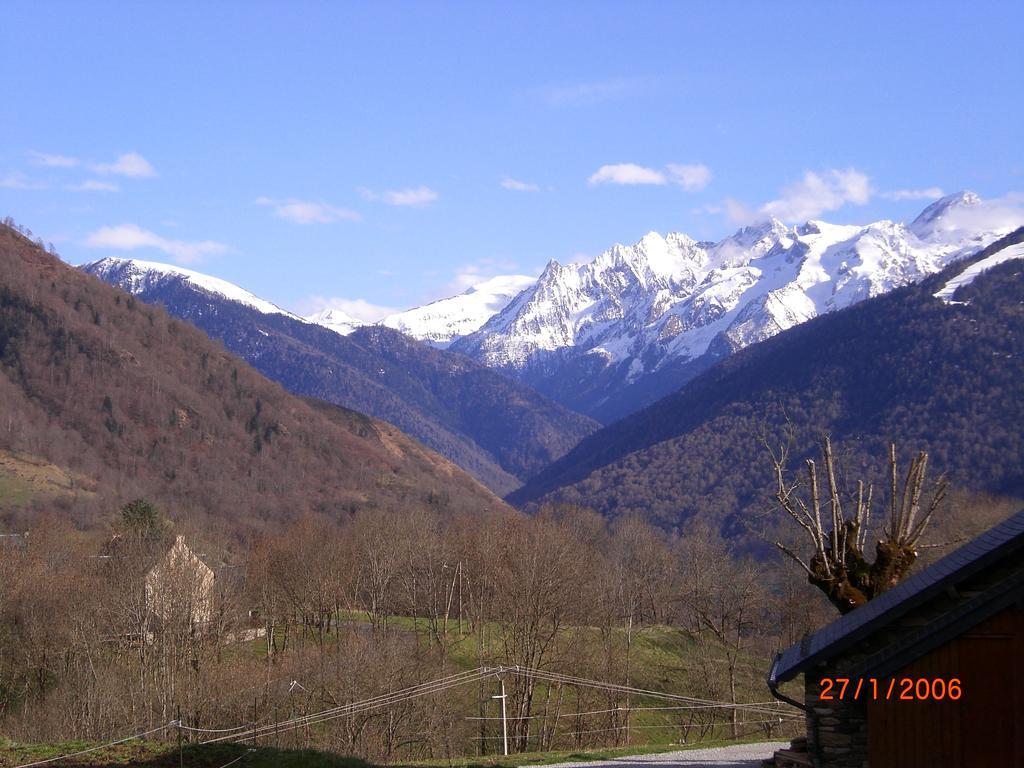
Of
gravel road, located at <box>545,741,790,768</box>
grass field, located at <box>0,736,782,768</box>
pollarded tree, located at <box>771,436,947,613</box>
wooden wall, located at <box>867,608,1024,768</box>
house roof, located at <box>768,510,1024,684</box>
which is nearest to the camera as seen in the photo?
wooden wall, located at <box>867,608,1024,768</box>

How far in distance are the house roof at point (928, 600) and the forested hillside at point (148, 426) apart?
121028mm

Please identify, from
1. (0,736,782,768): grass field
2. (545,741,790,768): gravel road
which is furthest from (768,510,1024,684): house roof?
(0,736,782,768): grass field

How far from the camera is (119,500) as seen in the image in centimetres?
13038

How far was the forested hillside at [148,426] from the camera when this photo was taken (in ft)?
483

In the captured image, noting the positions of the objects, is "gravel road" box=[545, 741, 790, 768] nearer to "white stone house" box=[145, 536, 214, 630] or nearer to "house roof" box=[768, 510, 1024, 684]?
"house roof" box=[768, 510, 1024, 684]

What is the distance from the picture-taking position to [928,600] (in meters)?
15.0

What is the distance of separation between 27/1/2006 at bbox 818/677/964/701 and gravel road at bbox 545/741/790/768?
1137cm

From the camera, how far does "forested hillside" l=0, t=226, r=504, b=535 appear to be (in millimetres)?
147125

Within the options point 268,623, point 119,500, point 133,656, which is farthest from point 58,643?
point 119,500

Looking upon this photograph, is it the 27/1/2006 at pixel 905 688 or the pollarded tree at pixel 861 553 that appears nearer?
the 27/1/2006 at pixel 905 688

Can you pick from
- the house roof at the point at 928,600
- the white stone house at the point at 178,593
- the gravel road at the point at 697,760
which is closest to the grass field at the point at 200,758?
the gravel road at the point at 697,760

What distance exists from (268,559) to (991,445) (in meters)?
119

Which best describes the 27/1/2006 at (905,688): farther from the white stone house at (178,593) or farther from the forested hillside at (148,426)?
the forested hillside at (148,426)

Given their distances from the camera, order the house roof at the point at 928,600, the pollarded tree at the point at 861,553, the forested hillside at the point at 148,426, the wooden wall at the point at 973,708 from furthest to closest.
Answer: the forested hillside at the point at 148,426, the pollarded tree at the point at 861,553, the house roof at the point at 928,600, the wooden wall at the point at 973,708
